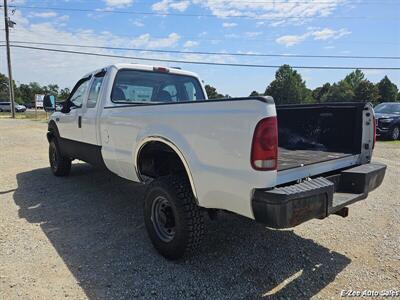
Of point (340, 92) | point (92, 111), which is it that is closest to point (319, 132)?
point (92, 111)

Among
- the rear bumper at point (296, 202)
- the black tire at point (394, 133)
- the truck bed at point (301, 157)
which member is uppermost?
the truck bed at point (301, 157)

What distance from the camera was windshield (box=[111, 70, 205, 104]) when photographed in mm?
4888

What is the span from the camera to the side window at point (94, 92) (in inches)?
194

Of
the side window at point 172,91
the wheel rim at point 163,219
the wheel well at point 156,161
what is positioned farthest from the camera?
the side window at point 172,91

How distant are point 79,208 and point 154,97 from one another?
6.36 ft

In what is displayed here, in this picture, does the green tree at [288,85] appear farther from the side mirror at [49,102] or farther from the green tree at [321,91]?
the side mirror at [49,102]

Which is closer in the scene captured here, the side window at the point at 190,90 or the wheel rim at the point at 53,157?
the side window at the point at 190,90

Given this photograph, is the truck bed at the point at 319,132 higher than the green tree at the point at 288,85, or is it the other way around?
the green tree at the point at 288,85

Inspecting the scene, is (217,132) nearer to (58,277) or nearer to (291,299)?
(291,299)

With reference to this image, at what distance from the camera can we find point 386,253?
3.63 m

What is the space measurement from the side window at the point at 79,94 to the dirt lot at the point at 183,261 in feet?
5.04

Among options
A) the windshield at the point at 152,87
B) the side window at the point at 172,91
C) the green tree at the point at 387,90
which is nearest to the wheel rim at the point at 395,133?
the windshield at the point at 152,87

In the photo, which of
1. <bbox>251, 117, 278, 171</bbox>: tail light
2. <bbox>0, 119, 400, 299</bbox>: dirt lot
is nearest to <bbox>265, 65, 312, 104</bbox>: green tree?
<bbox>0, 119, 400, 299</bbox>: dirt lot

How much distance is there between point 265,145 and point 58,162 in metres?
5.27
